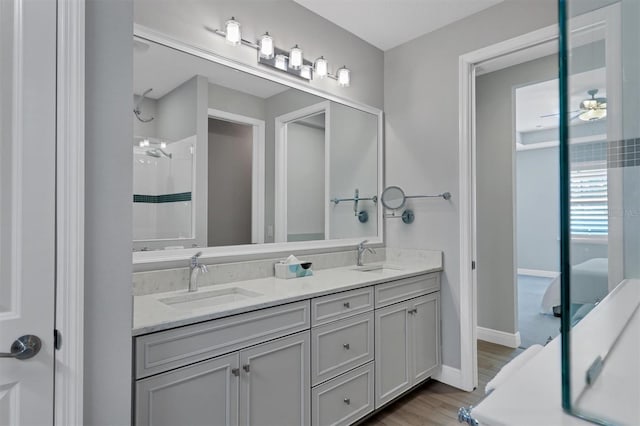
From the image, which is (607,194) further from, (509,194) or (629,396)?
(509,194)

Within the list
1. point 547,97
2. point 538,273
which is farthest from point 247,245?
point 538,273

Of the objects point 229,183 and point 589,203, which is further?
point 229,183

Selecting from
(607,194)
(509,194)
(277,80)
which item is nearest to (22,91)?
(607,194)

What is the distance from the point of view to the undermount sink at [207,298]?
5.64 ft

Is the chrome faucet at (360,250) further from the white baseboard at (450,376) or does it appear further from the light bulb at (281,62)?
the light bulb at (281,62)

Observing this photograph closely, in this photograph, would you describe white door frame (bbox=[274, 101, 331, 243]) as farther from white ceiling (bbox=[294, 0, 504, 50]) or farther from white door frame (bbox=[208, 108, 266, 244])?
white ceiling (bbox=[294, 0, 504, 50])

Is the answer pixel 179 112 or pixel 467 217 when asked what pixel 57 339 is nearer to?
pixel 179 112

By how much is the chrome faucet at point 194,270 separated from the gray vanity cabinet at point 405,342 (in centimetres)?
105

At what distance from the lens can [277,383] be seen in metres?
1.62

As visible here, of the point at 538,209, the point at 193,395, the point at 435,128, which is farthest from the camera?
the point at 538,209

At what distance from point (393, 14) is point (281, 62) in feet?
3.10

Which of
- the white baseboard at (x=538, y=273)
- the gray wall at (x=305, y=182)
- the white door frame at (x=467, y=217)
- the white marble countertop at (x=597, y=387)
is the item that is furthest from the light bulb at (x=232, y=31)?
the white baseboard at (x=538, y=273)

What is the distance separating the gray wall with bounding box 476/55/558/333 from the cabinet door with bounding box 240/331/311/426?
96.9 inches

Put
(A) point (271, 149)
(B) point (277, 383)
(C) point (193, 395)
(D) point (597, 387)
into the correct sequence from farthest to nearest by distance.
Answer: (A) point (271, 149), (B) point (277, 383), (C) point (193, 395), (D) point (597, 387)
